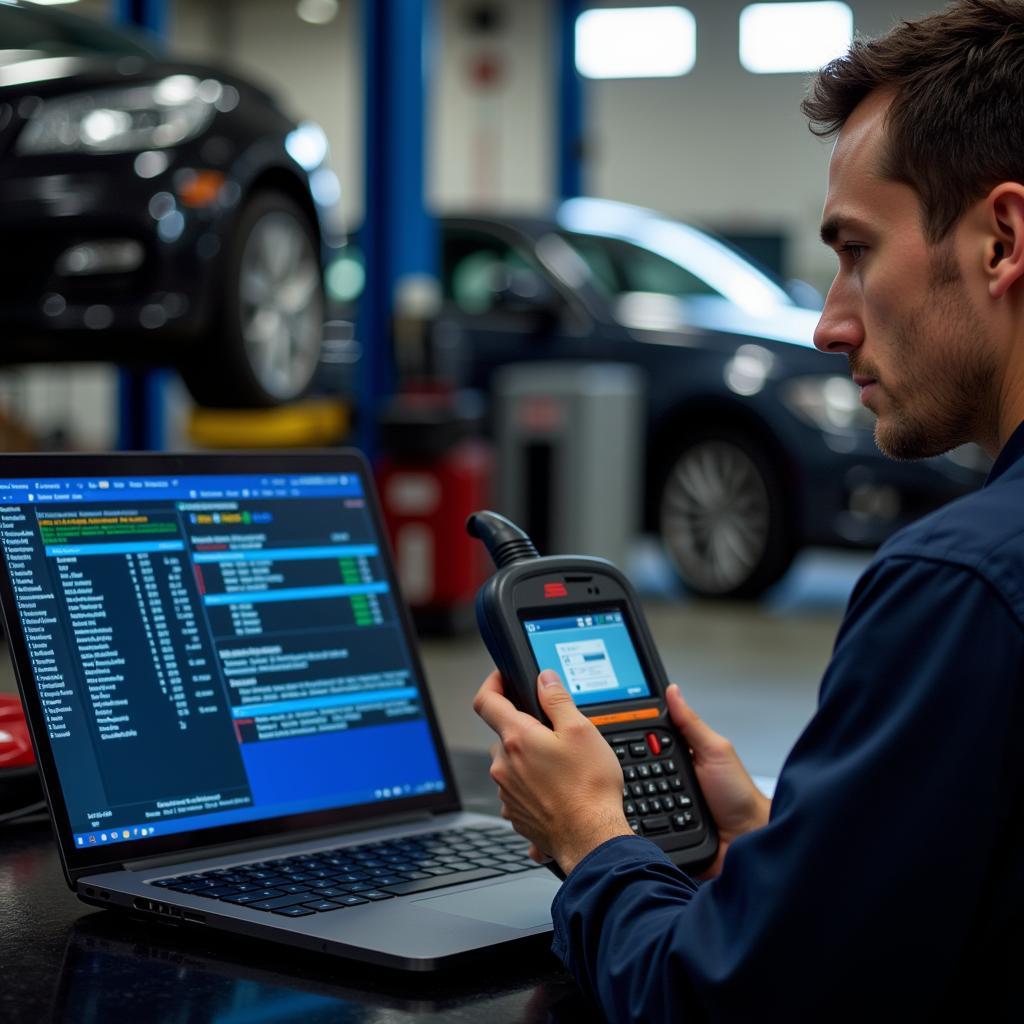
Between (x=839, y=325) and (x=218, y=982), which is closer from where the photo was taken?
(x=218, y=982)

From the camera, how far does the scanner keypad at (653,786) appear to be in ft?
4.15

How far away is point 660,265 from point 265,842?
21.9ft

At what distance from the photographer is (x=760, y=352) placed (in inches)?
287

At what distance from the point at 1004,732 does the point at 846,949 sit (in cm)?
14

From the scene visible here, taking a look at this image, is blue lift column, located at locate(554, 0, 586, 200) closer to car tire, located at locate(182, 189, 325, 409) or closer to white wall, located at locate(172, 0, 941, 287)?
white wall, located at locate(172, 0, 941, 287)

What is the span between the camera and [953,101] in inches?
42.3

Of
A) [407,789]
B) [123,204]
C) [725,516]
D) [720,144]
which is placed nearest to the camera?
[407,789]

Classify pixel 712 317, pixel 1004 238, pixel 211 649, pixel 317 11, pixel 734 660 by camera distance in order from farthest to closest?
pixel 317 11
pixel 712 317
pixel 734 660
pixel 211 649
pixel 1004 238

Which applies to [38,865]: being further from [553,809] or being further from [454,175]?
[454,175]

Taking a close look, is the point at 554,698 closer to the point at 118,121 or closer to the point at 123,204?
the point at 123,204

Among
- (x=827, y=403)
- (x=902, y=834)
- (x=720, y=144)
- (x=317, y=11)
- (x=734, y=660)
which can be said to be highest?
(x=317, y=11)

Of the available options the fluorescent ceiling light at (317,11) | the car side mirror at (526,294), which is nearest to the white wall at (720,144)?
the fluorescent ceiling light at (317,11)

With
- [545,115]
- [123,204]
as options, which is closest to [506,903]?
[123,204]

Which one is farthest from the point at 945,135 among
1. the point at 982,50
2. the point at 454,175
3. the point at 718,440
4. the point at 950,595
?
the point at 454,175
